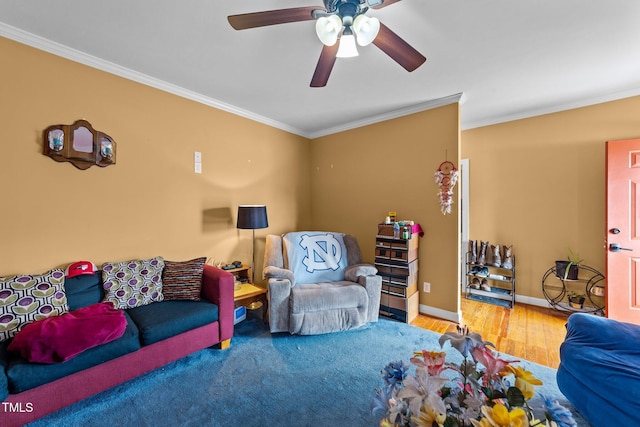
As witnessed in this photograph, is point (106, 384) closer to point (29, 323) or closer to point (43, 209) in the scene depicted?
point (29, 323)

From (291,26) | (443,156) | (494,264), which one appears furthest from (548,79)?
(291,26)

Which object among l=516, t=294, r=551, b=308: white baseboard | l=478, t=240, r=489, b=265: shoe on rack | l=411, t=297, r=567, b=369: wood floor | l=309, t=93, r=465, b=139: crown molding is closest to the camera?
l=411, t=297, r=567, b=369: wood floor

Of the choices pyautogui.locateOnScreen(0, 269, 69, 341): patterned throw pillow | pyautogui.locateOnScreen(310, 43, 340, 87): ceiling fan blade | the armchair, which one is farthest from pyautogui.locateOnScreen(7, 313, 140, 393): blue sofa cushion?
pyautogui.locateOnScreen(310, 43, 340, 87): ceiling fan blade

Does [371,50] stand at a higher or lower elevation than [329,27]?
Result: higher

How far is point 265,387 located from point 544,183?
379 centimetres

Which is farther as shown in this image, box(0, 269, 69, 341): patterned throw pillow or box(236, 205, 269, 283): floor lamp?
box(236, 205, 269, 283): floor lamp

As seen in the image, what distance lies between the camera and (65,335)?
4.92ft

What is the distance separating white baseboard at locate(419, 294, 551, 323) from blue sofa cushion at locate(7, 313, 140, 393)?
2847mm

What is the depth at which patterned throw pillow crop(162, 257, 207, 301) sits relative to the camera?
7.46ft

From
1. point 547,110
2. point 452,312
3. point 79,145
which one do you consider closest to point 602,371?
point 452,312

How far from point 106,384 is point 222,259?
1.50 m

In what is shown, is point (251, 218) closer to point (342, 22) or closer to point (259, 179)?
point (259, 179)

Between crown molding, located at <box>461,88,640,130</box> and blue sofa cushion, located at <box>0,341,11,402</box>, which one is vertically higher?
crown molding, located at <box>461,88,640,130</box>

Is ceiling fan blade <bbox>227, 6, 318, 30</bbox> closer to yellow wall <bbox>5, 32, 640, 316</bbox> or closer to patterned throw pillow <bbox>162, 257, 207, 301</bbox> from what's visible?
yellow wall <bbox>5, 32, 640, 316</bbox>
